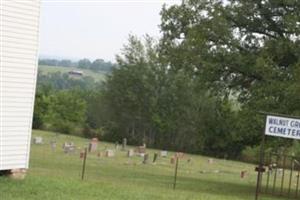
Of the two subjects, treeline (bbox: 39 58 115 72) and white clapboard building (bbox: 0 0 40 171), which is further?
treeline (bbox: 39 58 115 72)

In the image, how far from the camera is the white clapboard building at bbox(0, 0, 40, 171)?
13281 millimetres

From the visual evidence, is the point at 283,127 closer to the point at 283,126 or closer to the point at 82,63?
the point at 283,126

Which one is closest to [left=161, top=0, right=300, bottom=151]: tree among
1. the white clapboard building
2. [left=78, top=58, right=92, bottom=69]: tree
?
the white clapboard building

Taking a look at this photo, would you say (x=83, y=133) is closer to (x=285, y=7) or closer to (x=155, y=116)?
(x=155, y=116)

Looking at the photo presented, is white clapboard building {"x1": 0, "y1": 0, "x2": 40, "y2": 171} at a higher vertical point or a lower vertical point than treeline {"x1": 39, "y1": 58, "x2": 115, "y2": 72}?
lower

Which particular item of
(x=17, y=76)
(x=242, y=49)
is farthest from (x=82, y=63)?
(x=17, y=76)

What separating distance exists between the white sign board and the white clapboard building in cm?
498

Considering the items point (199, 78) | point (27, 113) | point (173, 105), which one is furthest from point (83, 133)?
point (27, 113)

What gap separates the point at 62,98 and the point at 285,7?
160ft

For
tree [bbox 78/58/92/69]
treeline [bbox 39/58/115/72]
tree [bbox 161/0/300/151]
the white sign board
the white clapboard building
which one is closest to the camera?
the white clapboard building

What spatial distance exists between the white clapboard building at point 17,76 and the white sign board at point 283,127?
196 inches

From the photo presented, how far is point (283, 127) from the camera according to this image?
13789 millimetres

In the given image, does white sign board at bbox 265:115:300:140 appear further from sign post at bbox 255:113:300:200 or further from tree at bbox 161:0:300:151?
tree at bbox 161:0:300:151

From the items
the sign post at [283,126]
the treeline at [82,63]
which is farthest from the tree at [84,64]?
the sign post at [283,126]
